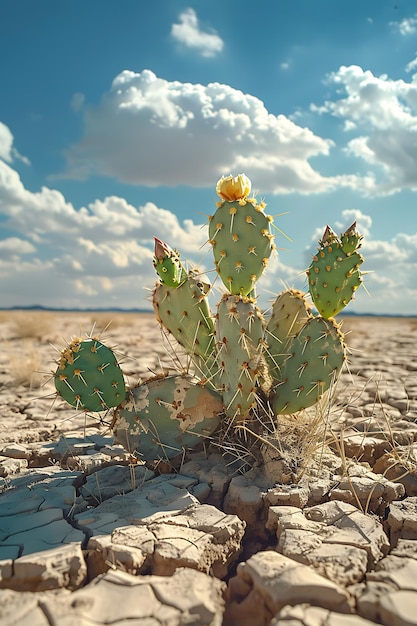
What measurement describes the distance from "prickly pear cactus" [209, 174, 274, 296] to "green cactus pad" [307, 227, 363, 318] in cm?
33

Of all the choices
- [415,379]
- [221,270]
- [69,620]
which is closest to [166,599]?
[69,620]

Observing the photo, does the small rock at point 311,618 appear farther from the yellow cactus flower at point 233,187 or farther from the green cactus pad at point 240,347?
the yellow cactus flower at point 233,187

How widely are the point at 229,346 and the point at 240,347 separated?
6 cm

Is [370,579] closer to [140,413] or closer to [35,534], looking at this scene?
[35,534]

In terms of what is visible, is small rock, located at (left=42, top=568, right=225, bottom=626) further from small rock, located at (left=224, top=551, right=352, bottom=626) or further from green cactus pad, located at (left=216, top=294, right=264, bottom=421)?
green cactus pad, located at (left=216, top=294, right=264, bottom=421)

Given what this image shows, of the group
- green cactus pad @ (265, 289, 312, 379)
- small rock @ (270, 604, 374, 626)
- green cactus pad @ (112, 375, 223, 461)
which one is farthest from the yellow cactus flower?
small rock @ (270, 604, 374, 626)

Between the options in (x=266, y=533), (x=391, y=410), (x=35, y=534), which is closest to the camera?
(x=35, y=534)

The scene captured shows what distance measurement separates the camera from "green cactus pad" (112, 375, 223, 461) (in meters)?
2.64

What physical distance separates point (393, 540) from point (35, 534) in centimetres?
135

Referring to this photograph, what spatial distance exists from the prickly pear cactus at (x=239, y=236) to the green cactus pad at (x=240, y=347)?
0.12 metres

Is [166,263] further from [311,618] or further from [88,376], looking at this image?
[311,618]

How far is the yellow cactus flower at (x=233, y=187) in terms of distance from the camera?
2525 mm

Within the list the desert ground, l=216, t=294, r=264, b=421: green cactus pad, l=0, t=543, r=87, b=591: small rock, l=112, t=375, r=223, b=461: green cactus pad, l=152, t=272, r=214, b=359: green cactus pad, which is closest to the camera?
the desert ground

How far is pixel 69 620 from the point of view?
4.62 ft
